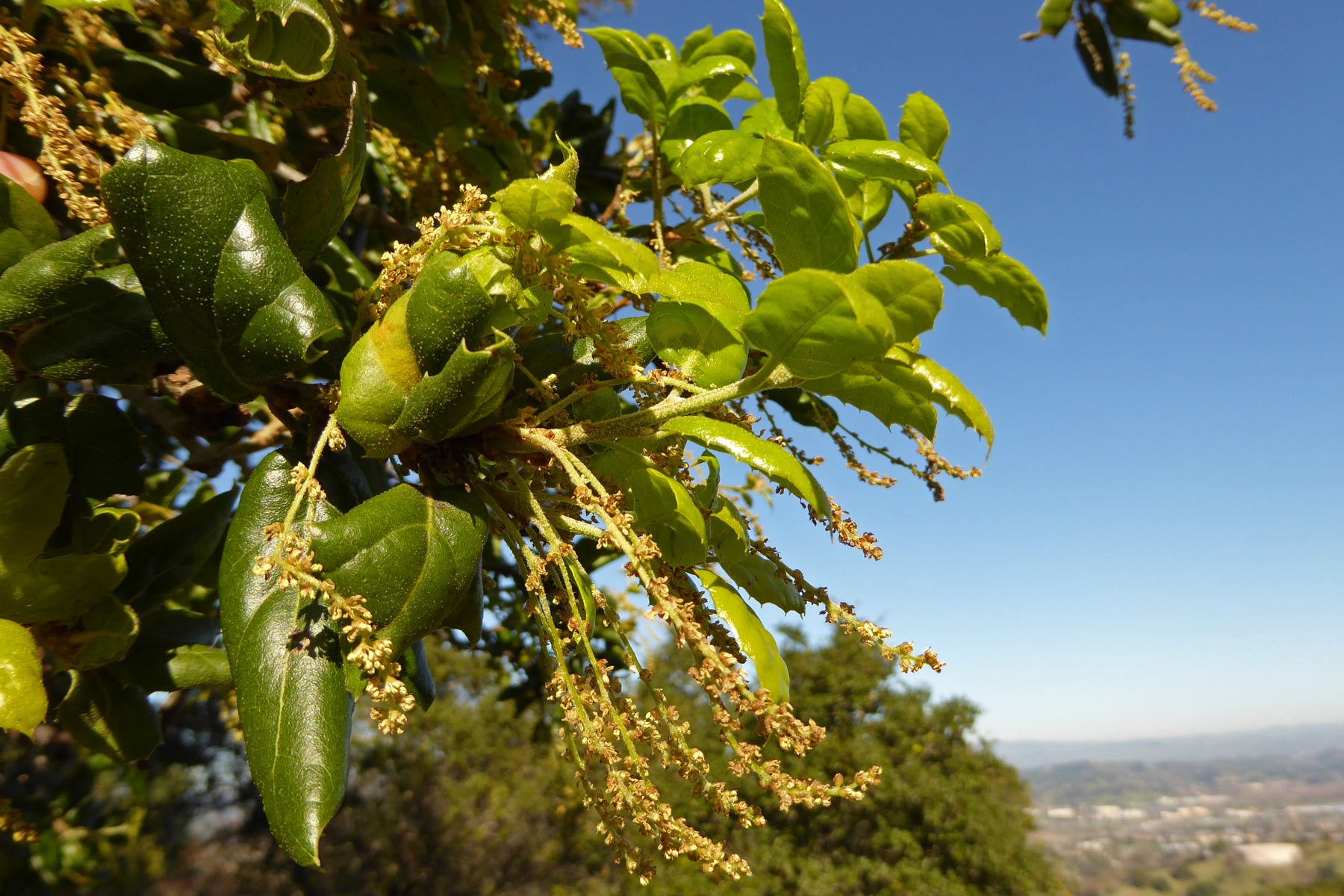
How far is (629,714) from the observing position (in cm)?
82

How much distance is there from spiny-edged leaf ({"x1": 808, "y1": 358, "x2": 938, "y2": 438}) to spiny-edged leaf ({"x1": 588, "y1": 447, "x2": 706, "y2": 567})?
0.19m

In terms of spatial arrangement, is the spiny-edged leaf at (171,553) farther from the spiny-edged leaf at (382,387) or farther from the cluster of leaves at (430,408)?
the spiny-edged leaf at (382,387)

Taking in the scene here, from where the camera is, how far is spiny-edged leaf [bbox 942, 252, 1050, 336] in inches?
35.1

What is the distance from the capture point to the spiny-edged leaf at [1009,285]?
0.89 metres

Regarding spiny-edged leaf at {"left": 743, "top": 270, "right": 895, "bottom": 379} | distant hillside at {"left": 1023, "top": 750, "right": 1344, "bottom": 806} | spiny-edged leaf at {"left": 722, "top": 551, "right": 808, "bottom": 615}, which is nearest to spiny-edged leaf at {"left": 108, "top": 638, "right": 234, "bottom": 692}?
spiny-edged leaf at {"left": 722, "top": 551, "right": 808, "bottom": 615}

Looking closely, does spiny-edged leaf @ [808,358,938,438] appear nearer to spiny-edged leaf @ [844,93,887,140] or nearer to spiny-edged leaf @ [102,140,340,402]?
spiny-edged leaf @ [844,93,887,140]

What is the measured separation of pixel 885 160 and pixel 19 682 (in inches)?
46.6

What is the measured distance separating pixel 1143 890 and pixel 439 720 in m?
43.4

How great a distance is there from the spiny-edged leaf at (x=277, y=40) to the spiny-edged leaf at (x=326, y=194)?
0.23ft

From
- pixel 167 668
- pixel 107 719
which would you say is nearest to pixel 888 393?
pixel 167 668

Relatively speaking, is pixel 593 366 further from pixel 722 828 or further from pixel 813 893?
pixel 813 893

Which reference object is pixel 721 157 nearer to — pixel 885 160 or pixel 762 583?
pixel 885 160

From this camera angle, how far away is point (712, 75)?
135 cm

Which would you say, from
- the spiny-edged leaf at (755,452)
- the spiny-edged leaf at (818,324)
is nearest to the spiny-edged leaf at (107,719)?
the spiny-edged leaf at (755,452)
